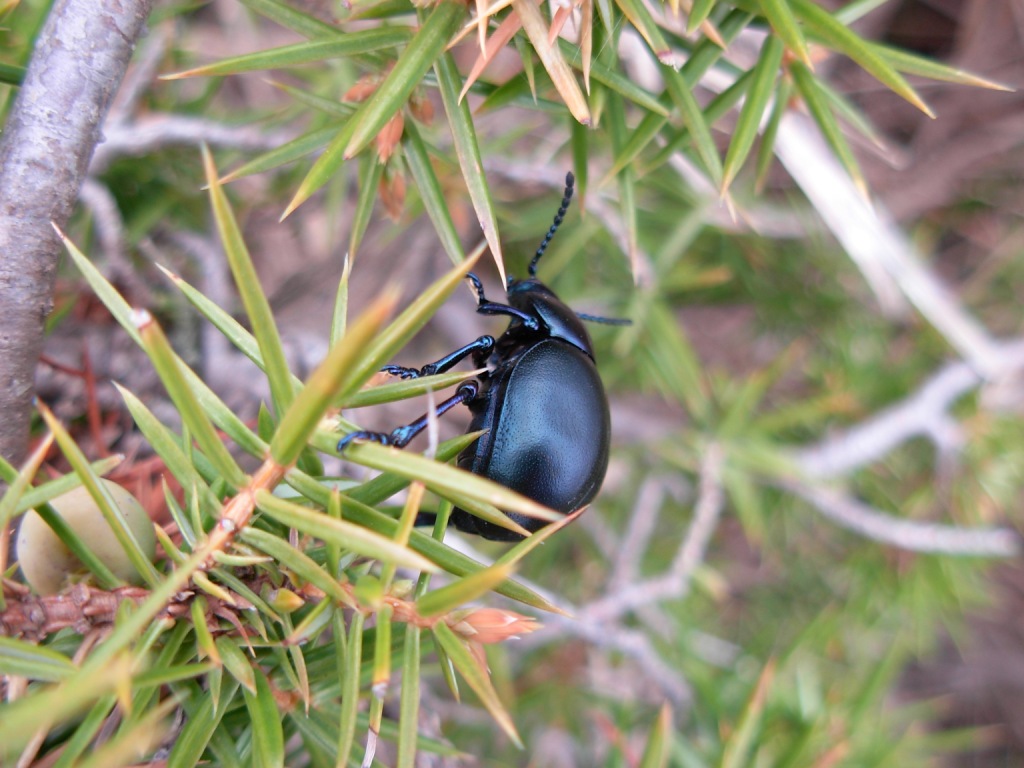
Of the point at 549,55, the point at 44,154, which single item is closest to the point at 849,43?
the point at 549,55

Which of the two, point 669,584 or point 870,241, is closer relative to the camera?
point 669,584

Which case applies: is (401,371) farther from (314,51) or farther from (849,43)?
(849,43)

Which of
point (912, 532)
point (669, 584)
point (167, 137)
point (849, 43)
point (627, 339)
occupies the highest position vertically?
point (849, 43)

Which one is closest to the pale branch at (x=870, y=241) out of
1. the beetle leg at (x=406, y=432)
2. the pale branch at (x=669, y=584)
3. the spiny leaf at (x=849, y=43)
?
the pale branch at (x=669, y=584)

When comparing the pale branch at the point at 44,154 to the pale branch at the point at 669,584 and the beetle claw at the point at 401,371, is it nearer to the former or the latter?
the beetle claw at the point at 401,371

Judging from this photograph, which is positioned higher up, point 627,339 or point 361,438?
point 627,339

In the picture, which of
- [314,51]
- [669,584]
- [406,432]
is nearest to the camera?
[314,51]

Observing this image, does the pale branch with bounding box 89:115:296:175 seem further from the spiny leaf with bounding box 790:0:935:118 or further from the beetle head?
the spiny leaf with bounding box 790:0:935:118

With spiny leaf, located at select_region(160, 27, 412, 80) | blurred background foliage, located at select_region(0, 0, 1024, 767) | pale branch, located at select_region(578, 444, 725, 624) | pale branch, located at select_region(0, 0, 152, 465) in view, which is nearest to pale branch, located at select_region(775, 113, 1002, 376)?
blurred background foliage, located at select_region(0, 0, 1024, 767)
